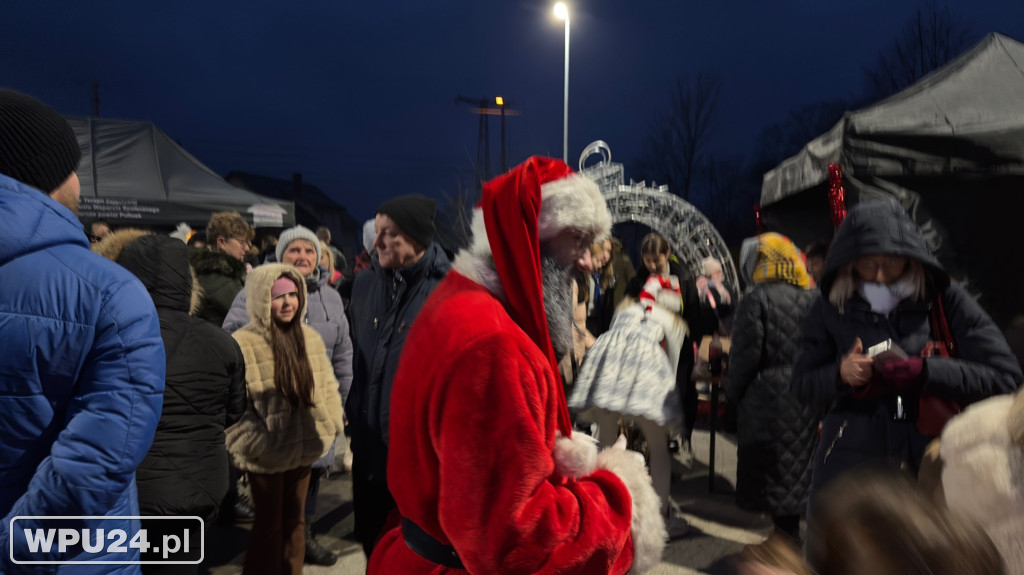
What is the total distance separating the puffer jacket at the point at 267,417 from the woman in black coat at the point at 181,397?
0.41 meters

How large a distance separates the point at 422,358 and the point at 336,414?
2.55 m

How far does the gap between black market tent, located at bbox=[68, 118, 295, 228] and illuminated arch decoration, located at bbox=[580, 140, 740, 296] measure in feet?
22.2

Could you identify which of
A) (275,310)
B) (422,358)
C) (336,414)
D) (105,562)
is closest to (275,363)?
(275,310)

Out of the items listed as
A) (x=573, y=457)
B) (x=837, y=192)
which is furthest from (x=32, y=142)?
(x=837, y=192)

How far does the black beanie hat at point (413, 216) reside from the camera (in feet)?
10.9

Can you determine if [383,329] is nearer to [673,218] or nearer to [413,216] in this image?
[413,216]

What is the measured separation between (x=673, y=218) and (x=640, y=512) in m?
11.1

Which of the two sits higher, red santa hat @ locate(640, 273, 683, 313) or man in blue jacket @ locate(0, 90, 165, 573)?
man in blue jacket @ locate(0, 90, 165, 573)

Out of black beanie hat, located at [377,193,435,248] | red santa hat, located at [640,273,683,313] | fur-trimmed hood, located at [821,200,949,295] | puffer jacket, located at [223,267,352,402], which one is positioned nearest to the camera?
fur-trimmed hood, located at [821,200,949,295]

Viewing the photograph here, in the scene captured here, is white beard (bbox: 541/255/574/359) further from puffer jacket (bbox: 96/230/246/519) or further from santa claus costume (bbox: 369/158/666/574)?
puffer jacket (bbox: 96/230/246/519)

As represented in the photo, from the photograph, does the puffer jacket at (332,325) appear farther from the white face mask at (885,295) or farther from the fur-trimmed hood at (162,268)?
the white face mask at (885,295)

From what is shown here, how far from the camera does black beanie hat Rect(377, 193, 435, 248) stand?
10.9ft

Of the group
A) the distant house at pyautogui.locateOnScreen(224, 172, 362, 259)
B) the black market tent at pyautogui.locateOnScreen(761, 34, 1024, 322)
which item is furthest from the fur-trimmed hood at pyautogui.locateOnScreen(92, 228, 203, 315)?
the distant house at pyautogui.locateOnScreen(224, 172, 362, 259)

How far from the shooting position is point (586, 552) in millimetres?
1382
